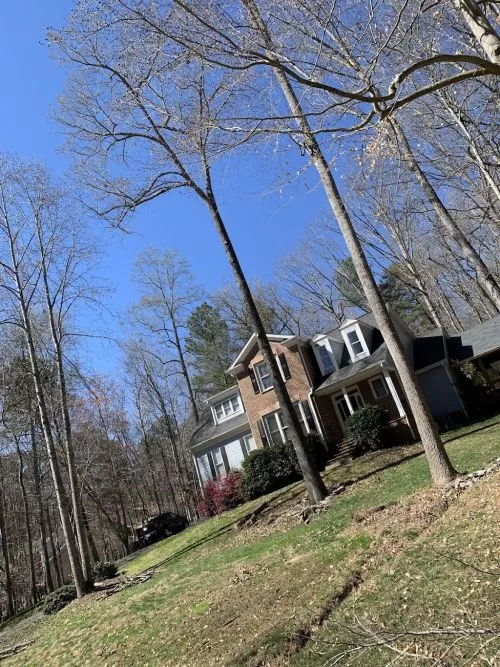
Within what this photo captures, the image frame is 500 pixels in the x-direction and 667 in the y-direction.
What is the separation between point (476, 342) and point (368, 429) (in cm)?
734

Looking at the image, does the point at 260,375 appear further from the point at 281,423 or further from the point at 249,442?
the point at 249,442

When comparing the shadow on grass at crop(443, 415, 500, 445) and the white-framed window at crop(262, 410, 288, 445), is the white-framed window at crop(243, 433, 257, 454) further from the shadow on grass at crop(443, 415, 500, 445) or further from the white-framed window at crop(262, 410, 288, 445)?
the shadow on grass at crop(443, 415, 500, 445)

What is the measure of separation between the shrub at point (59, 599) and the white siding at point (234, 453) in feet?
35.0

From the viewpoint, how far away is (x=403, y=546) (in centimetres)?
530

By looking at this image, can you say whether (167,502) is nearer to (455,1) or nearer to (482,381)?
(482,381)

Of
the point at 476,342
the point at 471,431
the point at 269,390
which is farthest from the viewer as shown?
the point at 269,390

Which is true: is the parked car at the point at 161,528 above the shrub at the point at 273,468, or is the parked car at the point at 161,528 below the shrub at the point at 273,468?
below

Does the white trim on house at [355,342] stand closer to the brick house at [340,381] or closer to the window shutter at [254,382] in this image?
the brick house at [340,381]

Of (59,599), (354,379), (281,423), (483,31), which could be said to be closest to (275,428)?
(281,423)

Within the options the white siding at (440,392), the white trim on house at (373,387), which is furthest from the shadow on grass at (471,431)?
the white trim on house at (373,387)

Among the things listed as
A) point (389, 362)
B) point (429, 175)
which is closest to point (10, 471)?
point (389, 362)

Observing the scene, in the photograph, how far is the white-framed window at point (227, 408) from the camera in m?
23.5

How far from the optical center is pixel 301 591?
210 inches

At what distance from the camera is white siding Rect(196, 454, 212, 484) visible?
75.6 ft
